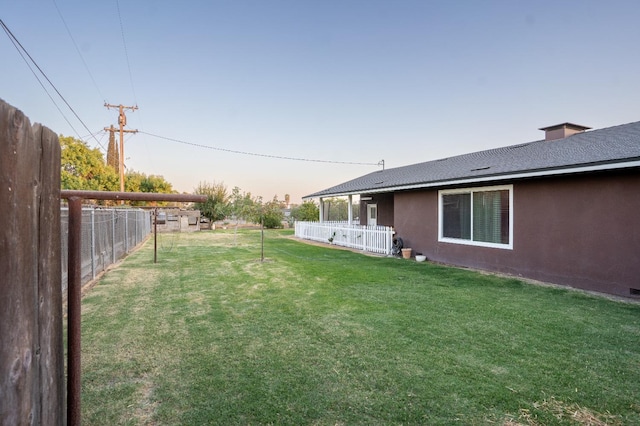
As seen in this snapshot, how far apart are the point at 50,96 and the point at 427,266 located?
14.8m

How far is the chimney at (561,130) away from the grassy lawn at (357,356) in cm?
743

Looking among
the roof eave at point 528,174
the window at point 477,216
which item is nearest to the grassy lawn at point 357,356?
the window at point 477,216

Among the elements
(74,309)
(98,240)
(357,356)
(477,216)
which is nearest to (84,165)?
(98,240)

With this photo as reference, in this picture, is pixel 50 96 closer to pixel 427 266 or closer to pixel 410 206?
pixel 410 206

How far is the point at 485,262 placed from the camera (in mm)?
9383

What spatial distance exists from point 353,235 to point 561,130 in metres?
8.62

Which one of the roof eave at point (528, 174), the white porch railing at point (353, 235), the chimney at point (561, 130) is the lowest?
the white porch railing at point (353, 235)

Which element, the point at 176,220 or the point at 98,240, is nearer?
the point at 98,240

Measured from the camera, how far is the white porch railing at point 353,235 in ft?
43.2

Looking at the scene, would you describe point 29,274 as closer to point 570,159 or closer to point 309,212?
point 570,159

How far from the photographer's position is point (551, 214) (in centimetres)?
779

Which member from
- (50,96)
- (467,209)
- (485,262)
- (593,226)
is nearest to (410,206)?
(467,209)

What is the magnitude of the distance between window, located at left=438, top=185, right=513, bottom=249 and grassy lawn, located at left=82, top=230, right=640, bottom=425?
2.31 meters

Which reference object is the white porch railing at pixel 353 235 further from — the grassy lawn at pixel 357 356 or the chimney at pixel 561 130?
the chimney at pixel 561 130
